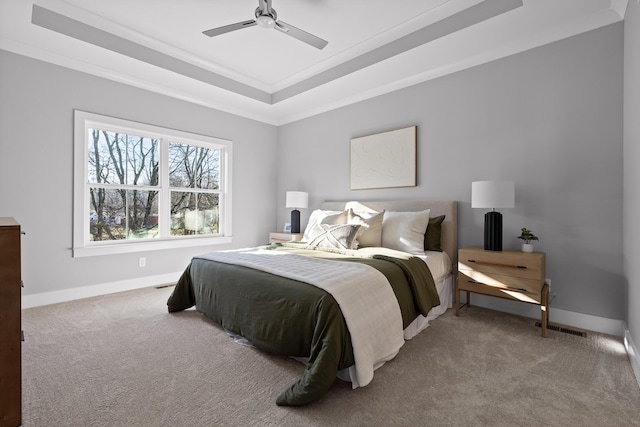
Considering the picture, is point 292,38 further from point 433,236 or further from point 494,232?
point 494,232

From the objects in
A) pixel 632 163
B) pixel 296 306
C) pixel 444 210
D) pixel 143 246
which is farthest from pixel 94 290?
pixel 632 163

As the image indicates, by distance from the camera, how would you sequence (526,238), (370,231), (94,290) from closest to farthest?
1. (526,238)
2. (370,231)
3. (94,290)

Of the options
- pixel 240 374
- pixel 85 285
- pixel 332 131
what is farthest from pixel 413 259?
pixel 85 285

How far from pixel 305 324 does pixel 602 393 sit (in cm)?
176

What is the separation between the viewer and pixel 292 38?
3430 mm

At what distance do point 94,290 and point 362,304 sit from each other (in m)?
3.41

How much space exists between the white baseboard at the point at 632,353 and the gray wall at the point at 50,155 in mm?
4762

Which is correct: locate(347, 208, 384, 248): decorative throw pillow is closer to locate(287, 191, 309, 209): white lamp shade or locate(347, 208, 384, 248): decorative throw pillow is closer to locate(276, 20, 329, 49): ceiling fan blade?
locate(287, 191, 309, 209): white lamp shade

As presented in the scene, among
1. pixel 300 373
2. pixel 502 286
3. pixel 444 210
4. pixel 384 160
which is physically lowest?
pixel 300 373

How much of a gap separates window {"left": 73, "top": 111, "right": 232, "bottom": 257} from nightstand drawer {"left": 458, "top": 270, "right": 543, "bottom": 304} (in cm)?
352

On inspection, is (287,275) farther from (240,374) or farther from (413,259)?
(413,259)

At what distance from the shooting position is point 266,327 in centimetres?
212

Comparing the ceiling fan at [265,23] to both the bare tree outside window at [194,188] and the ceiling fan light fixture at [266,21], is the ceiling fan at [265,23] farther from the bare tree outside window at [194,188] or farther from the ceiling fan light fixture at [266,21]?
the bare tree outside window at [194,188]

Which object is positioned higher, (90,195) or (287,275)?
(90,195)
